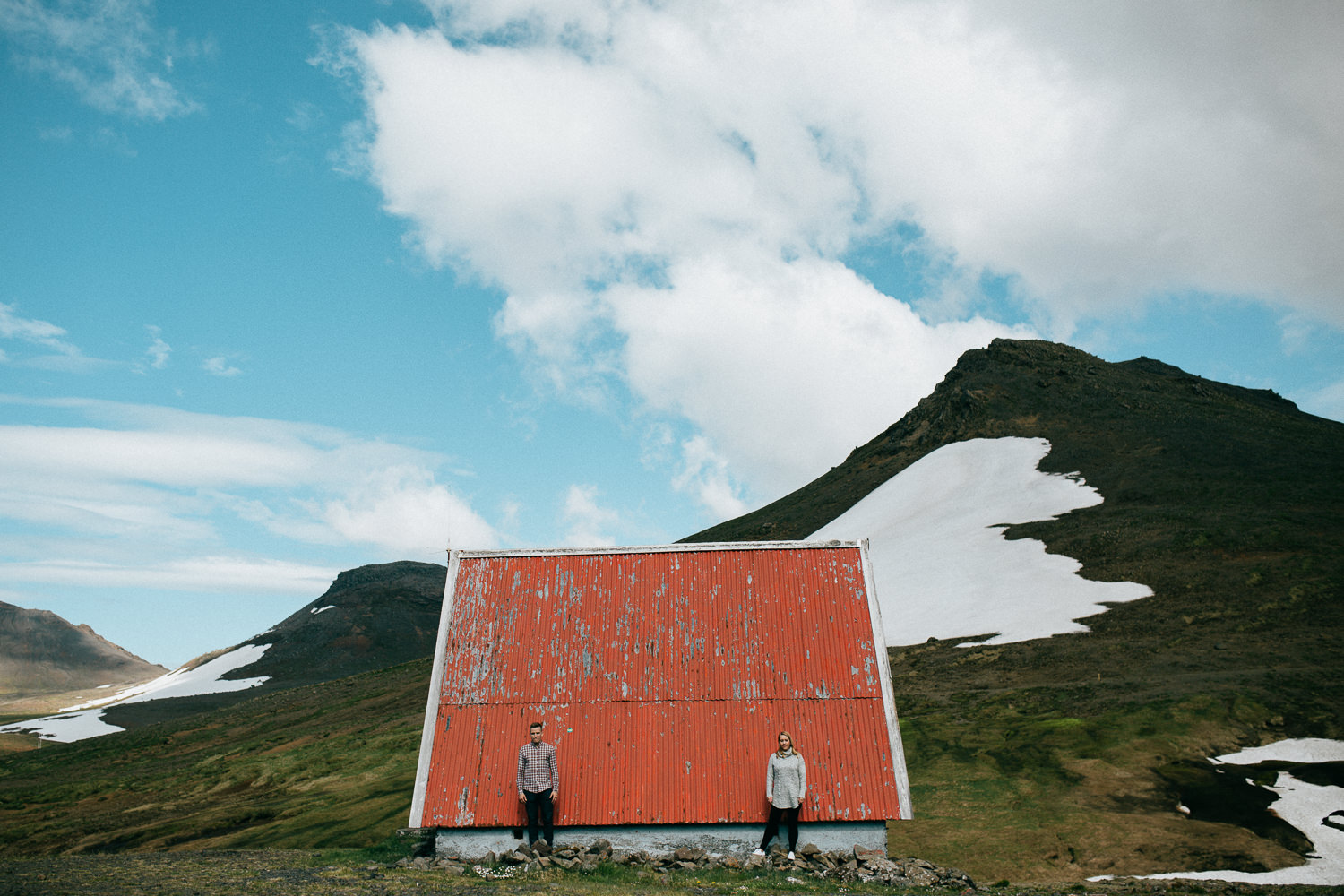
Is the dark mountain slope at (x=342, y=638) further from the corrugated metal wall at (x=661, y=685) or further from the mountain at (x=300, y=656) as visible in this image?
the corrugated metal wall at (x=661, y=685)

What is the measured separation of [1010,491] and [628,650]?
175 feet

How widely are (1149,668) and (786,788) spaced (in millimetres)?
24897

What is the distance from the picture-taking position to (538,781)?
50.4ft

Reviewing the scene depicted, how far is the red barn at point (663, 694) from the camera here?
1589 centimetres

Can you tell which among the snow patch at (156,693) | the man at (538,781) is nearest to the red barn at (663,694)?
the man at (538,781)

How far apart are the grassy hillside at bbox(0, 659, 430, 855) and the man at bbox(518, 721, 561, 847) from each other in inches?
383

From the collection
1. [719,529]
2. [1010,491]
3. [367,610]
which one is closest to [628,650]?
[1010,491]

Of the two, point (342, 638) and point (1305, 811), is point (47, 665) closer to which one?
point (342, 638)

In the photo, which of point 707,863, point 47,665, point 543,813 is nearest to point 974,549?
point 707,863

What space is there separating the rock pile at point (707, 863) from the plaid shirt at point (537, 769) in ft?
3.88

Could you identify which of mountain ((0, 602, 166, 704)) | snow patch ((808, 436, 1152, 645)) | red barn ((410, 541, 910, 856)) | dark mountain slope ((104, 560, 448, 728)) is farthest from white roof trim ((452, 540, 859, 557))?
mountain ((0, 602, 166, 704))

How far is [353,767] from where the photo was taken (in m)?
35.9

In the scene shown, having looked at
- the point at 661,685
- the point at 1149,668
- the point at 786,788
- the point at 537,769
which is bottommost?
the point at 786,788

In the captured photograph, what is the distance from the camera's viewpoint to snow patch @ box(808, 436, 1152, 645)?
139 ft
